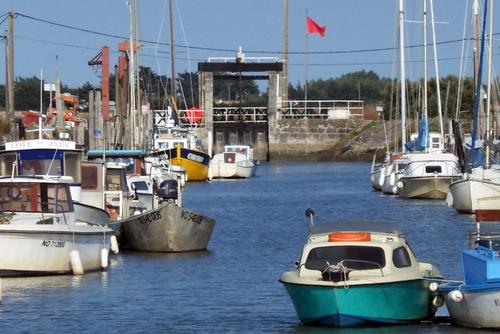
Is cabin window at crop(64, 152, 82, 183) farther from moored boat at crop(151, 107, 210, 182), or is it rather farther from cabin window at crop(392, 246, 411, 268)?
moored boat at crop(151, 107, 210, 182)

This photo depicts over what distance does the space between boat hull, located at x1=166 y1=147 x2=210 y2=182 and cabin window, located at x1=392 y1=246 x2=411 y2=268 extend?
197 feet

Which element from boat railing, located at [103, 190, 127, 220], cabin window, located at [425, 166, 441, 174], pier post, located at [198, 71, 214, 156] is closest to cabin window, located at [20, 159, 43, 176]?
boat railing, located at [103, 190, 127, 220]

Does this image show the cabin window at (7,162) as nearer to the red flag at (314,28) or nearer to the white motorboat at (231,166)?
the white motorboat at (231,166)

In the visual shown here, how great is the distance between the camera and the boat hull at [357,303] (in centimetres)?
2222

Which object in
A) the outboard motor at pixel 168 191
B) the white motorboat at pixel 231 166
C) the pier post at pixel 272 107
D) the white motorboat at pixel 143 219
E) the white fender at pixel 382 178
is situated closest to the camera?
the white motorboat at pixel 143 219

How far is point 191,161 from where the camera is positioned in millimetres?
86938

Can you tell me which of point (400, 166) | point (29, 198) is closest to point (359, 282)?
point (29, 198)

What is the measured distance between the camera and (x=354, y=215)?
5372 centimetres

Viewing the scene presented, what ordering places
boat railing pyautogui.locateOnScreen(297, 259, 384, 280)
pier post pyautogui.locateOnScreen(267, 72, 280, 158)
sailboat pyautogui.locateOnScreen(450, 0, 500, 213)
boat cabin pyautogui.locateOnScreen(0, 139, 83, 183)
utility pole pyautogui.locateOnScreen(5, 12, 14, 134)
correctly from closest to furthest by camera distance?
Result: boat railing pyautogui.locateOnScreen(297, 259, 384, 280) → boat cabin pyautogui.locateOnScreen(0, 139, 83, 183) → sailboat pyautogui.locateOnScreen(450, 0, 500, 213) → utility pole pyautogui.locateOnScreen(5, 12, 14, 134) → pier post pyautogui.locateOnScreen(267, 72, 280, 158)

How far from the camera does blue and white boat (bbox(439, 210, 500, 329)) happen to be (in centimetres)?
2153

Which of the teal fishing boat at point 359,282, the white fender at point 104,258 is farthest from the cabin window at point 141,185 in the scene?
the teal fishing boat at point 359,282

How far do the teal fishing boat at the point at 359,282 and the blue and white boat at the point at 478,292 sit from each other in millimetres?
573

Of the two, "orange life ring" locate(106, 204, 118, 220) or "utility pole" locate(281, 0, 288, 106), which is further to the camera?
"utility pole" locate(281, 0, 288, 106)

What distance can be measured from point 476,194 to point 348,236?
2724cm
